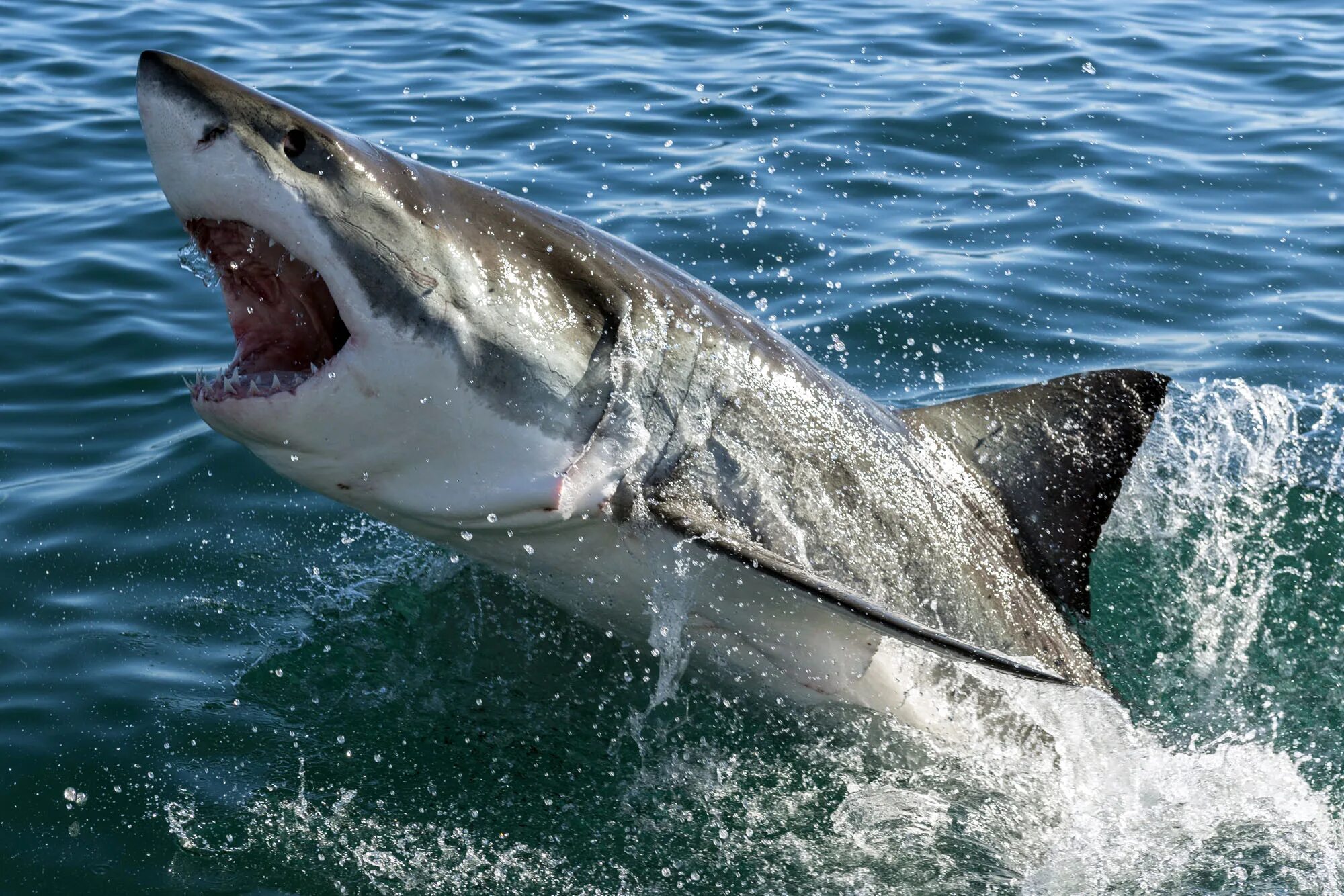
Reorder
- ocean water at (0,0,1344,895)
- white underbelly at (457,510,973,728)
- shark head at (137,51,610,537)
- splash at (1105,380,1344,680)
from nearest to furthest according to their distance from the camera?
shark head at (137,51,610,537) < white underbelly at (457,510,973,728) < ocean water at (0,0,1344,895) < splash at (1105,380,1344,680)

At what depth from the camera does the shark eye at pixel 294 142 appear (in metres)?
3.05

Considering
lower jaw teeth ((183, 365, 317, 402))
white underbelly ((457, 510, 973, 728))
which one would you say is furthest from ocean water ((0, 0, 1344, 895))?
lower jaw teeth ((183, 365, 317, 402))

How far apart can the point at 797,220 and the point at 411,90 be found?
320 centimetres

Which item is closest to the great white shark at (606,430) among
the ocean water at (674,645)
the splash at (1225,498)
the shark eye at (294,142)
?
the shark eye at (294,142)

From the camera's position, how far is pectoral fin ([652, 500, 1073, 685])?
3.13 meters

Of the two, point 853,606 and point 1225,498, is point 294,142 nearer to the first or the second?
point 853,606

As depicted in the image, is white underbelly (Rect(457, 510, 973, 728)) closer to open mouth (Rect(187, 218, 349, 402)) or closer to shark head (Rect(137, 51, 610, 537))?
shark head (Rect(137, 51, 610, 537))

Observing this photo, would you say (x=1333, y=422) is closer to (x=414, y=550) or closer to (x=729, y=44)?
(x=414, y=550)

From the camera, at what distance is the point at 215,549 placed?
504 centimetres

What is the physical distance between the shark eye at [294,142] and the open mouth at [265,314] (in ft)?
0.56

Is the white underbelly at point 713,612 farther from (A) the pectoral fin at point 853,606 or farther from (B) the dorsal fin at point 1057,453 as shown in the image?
(B) the dorsal fin at point 1057,453

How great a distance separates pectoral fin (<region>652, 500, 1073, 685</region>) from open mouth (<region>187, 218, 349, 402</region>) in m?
0.86

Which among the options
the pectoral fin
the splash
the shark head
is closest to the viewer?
the shark head

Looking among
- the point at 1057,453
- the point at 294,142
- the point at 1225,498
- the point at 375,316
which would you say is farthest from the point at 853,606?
the point at 1225,498
